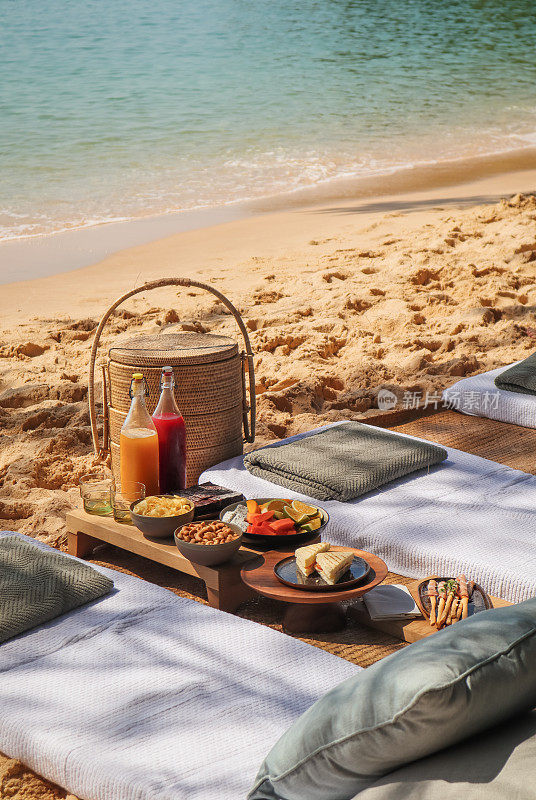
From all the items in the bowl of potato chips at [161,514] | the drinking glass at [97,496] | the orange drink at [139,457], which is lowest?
the drinking glass at [97,496]

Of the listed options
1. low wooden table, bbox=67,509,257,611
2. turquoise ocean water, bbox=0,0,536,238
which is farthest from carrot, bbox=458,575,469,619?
turquoise ocean water, bbox=0,0,536,238

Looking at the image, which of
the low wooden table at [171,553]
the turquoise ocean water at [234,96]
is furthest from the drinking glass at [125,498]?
the turquoise ocean water at [234,96]

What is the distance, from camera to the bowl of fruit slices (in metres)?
2.13

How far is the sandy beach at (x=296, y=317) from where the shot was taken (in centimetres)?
347

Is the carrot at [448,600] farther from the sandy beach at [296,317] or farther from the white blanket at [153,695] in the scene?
the sandy beach at [296,317]

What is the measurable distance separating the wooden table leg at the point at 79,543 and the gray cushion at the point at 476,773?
56.6 inches

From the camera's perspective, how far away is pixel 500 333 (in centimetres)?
441

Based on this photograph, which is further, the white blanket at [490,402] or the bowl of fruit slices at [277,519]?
the white blanket at [490,402]

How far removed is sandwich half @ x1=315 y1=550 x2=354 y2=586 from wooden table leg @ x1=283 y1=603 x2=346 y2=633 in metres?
0.11

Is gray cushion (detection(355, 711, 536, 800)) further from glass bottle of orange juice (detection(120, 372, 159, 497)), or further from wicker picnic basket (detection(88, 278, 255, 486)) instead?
wicker picnic basket (detection(88, 278, 255, 486))

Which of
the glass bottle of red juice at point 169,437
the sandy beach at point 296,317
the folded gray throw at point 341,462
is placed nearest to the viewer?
the glass bottle of red juice at point 169,437

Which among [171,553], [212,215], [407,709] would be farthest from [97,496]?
[212,215]

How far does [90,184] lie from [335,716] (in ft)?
27.2

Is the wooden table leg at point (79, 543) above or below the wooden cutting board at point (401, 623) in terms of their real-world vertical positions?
below
